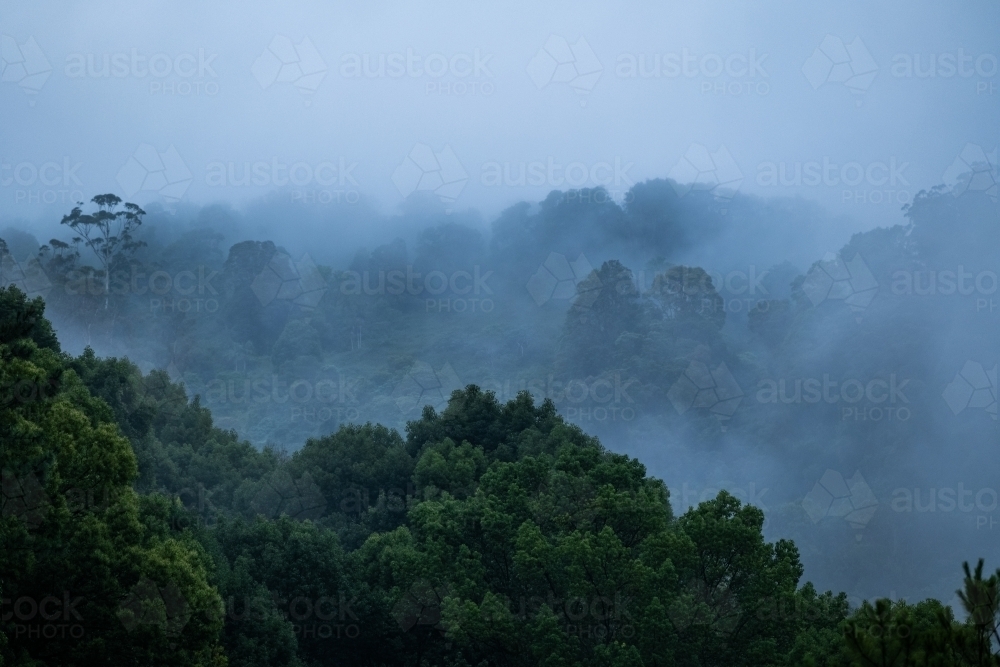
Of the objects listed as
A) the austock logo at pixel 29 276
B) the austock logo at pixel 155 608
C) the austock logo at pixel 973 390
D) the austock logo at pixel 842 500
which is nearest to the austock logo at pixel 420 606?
the austock logo at pixel 155 608

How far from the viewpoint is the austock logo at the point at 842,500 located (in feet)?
222

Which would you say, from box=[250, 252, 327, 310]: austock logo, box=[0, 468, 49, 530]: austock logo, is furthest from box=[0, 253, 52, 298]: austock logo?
box=[0, 468, 49, 530]: austock logo

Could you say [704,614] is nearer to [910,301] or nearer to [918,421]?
[918,421]

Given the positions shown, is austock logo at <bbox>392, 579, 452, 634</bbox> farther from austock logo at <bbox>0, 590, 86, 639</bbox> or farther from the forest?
austock logo at <bbox>0, 590, 86, 639</bbox>

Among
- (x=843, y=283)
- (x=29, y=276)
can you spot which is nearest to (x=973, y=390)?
(x=843, y=283)

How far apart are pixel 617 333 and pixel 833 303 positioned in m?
17.6

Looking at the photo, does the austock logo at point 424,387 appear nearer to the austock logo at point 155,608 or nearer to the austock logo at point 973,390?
the austock logo at point 973,390

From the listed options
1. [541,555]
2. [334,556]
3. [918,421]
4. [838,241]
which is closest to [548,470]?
[541,555]

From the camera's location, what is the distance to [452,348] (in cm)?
10619

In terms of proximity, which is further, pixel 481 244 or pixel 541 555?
pixel 481 244

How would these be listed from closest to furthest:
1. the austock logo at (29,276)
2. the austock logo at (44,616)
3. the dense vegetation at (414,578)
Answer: the dense vegetation at (414,578)
the austock logo at (44,616)
the austock logo at (29,276)

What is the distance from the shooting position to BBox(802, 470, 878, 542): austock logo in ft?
222

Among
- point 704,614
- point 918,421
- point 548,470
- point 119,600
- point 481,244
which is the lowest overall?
point 119,600

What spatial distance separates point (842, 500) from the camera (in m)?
70.5
